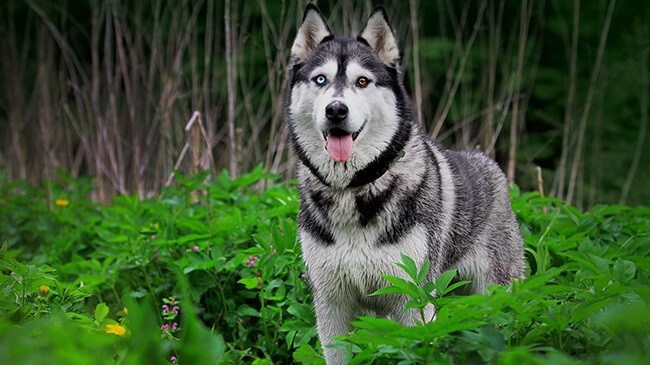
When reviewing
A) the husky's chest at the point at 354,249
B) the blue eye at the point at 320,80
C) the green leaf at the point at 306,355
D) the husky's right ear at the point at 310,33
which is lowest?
the green leaf at the point at 306,355

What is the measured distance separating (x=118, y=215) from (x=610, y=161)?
5720 mm

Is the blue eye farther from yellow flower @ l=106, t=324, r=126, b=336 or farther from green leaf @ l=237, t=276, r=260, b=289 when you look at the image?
yellow flower @ l=106, t=324, r=126, b=336

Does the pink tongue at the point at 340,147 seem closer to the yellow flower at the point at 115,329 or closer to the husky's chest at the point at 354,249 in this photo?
the husky's chest at the point at 354,249

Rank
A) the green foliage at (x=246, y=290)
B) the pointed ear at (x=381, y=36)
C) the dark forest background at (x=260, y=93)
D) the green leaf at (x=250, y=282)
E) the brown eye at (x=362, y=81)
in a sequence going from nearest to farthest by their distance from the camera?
the green foliage at (x=246, y=290) < the brown eye at (x=362, y=81) < the pointed ear at (x=381, y=36) < the green leaf at (x=250, y=282) < the dark forest background at (x=260, y=93)

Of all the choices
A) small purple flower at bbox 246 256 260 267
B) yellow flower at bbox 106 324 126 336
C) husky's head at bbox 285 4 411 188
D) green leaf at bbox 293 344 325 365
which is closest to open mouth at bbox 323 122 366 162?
husky's head at bbox 285 4 411 188

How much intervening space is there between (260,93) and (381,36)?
5.94m

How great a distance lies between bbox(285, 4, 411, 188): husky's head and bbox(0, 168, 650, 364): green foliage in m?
0.45

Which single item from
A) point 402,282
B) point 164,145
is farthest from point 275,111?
point 402,282

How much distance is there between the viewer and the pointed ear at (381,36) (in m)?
3.26

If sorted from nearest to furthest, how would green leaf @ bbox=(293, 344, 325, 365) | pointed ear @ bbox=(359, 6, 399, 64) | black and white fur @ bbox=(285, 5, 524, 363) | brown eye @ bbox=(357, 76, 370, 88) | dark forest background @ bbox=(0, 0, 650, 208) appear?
green leaf @ bbox=(293, 344, 325, 365) → black and white fur @ bbox=(285, 5, 524, 363) → brown eye @ bbox=(357, 76, 370, 88) → pointed ear @ bbox=(359, 6, 399, 64) → dark forest background @ bbox=(0, 0, 650, 208)

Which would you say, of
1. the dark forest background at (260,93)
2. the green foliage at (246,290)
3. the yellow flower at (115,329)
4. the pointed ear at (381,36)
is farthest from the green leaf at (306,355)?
A: the dark forest background at (260,93)

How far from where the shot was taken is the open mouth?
3006 millimetres

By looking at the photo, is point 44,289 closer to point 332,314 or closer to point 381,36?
point 332,314

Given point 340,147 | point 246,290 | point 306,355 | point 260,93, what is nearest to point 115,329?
point 306,355
